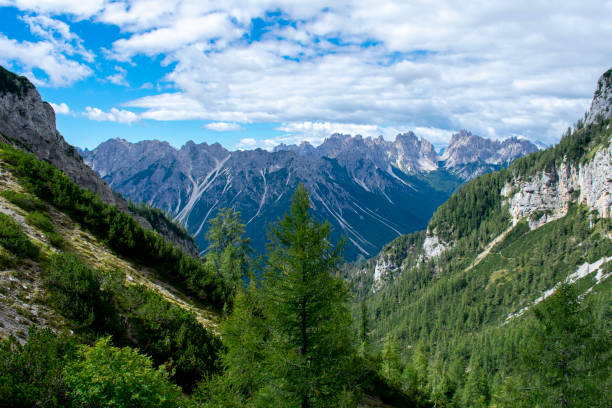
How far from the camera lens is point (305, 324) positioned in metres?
14.8

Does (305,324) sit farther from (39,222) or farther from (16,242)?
(39,222)

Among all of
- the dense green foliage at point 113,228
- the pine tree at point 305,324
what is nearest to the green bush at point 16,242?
the dense green foliage at point 113,228

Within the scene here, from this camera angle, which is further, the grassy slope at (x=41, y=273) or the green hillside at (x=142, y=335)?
the grassy slope at (x=41, y=273)

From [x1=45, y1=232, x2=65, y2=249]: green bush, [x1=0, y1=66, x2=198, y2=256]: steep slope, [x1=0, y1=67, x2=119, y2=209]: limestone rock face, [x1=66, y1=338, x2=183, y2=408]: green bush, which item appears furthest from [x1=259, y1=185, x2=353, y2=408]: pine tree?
Answer: [x1=0, y1=67, x2=119, y2=209]: limestone rock face

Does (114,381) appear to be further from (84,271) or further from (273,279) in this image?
(84,271)

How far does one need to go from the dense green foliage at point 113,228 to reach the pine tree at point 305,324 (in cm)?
1985

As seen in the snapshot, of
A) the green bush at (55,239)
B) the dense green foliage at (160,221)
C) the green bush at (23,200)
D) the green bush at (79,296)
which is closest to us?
the green bush at (79,296)

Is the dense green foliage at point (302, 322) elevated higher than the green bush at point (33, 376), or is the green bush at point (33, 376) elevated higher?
the dense green foliage at point (302, 322)

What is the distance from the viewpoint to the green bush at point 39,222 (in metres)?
23.0

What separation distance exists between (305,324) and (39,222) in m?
21.3

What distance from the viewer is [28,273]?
1722 centimetres

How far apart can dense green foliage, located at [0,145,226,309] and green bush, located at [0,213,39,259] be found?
10343 millimetres

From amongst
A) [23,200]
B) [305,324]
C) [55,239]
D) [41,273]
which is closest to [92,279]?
[41,273]

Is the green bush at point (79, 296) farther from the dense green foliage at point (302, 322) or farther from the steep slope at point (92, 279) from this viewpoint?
the dense green foliage at point (302, 322)
